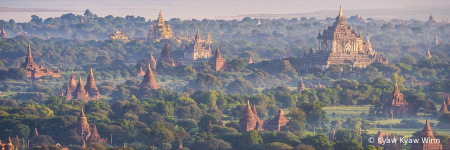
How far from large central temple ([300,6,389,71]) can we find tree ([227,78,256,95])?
1933 cm

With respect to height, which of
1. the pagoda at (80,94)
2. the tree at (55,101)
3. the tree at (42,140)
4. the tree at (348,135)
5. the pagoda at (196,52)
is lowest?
the pagoda at (196,52)

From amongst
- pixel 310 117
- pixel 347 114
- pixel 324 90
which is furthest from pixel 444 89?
pixel 310 117

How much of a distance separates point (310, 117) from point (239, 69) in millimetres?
53935

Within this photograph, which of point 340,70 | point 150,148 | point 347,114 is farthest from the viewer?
point 340,70

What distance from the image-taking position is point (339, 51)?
469 ft

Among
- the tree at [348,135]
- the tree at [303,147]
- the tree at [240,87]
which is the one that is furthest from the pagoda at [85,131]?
the tree at [240,87]

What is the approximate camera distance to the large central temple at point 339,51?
141875mm

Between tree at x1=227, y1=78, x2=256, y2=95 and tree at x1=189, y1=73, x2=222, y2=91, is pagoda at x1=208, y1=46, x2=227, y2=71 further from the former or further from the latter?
tree at x1=227, y1=78, x2=256, y2=95

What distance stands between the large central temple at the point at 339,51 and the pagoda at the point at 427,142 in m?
67.9

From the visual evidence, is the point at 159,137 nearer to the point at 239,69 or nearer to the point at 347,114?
the point at 347,114

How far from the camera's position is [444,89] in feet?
368

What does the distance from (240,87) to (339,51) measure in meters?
24.3

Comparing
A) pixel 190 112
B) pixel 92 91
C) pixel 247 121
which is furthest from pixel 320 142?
pixel 92 91

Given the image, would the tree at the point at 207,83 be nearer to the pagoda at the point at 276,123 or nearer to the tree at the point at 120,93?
the tree at the point at 120,93
